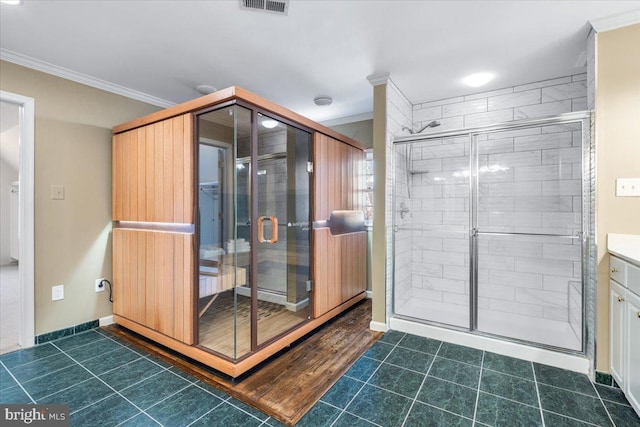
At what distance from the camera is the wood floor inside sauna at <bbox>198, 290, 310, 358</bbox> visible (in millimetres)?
2061

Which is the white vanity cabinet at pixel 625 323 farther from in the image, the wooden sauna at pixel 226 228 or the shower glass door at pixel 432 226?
the wooden sauna at pixel 226 228

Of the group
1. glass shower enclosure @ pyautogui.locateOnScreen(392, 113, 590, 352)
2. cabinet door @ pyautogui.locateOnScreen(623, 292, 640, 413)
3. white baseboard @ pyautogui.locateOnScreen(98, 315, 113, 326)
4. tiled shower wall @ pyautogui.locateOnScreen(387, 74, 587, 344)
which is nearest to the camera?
cabinet door @ pyautogui.locateOnScreen(623, 292, 640, 413)

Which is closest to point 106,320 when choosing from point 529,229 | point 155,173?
point 155,173

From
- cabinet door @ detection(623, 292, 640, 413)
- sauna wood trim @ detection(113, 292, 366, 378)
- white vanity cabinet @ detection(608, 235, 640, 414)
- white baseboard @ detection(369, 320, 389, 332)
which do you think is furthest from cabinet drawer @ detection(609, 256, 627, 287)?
sauna wood trim @ detection(113, 292, 366, 378)

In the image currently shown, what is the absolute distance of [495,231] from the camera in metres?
2.91

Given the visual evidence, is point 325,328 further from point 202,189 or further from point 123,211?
point 123,211

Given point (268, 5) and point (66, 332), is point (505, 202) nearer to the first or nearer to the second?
point (268, 5)

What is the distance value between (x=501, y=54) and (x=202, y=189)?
8.34 ft

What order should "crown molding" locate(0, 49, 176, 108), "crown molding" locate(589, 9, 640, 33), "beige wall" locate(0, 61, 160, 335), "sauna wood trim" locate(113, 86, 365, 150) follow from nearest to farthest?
1. "crown molding" locate(589, 9, 640, 33)
2. "sauna wood trim" locate(113, 86, 365, 150)
3. "crown molding" locate(0, 49, 176, 108)
4. "beige wall" locate(0, 61, 160, 335)

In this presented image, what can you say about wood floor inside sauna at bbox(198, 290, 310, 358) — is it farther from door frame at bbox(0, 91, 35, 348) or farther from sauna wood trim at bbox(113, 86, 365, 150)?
door frame at bbox(0, 91, 35, 348)

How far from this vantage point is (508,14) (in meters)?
1.84

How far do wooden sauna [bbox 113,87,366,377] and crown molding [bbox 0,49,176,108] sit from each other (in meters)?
0.44

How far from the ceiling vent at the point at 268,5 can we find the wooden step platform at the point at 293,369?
7.73 feet

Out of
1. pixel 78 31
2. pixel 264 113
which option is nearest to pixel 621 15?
pixel 264 113
